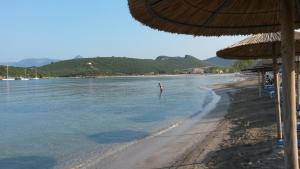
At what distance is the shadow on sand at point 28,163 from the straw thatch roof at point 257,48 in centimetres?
737

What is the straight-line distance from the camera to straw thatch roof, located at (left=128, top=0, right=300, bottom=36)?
4.20 meters

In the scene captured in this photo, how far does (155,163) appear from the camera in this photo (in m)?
12.5

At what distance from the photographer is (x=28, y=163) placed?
1476cm

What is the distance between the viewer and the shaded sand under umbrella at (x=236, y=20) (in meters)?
3.83

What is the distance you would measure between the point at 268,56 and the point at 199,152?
408 cm

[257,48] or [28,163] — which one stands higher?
[257,48]

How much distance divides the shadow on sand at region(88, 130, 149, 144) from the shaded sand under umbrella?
1343cm

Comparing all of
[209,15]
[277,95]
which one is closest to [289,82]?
[209,15]

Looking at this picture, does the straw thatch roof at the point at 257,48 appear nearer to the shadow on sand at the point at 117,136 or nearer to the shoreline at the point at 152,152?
the shoreline at the point at 152,152

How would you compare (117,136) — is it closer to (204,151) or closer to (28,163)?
(28,163)

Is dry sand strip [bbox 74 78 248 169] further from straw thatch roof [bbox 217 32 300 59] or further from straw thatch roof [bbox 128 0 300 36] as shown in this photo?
straw thatch roof [bbox 128 0 300 36]

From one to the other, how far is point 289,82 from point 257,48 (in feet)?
18.6

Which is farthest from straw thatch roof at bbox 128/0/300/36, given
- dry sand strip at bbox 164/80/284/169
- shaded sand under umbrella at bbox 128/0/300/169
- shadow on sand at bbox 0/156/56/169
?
shadow on sand at bbox 0/156/56/169

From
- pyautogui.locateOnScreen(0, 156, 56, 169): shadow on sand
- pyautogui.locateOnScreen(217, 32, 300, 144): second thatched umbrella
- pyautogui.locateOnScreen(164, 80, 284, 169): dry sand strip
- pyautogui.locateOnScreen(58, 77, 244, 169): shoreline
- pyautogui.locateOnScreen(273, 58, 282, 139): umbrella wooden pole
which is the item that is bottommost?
pyautogui.locateOnScreen(0, 156, 56, 169): shadow on sand
